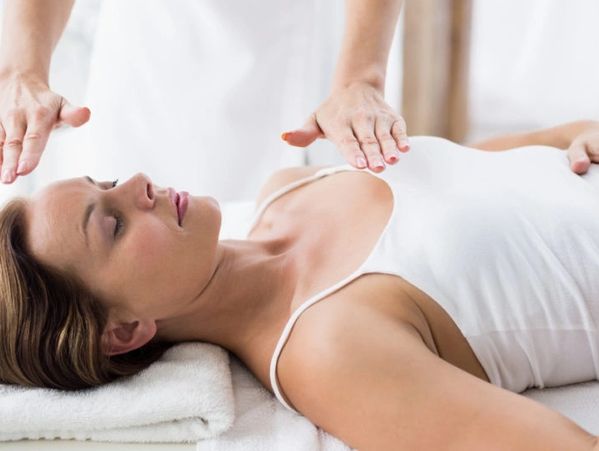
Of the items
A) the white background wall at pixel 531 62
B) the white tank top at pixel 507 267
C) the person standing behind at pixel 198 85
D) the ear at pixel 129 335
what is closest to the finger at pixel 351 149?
the white tank top at pixel 507 267

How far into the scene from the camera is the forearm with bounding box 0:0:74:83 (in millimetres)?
1713

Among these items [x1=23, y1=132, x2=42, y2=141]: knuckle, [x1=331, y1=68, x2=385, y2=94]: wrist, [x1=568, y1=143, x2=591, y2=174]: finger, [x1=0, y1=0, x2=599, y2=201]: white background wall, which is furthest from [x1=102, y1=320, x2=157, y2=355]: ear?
[x1=0, y1=0, x2=599, y2=201]: white background wall

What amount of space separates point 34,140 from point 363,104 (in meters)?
0.59

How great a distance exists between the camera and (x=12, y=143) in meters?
1.54

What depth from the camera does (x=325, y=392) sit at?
1.28m

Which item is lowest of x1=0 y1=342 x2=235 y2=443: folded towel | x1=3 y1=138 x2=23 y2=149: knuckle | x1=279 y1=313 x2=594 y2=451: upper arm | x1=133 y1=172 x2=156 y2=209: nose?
x1=0 y1=342 x2=235 y2=443: folded towel

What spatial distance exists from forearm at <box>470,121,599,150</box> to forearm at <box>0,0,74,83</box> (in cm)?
92

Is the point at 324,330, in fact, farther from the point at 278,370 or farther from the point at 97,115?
the point at 97,115

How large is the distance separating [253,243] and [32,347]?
47cm

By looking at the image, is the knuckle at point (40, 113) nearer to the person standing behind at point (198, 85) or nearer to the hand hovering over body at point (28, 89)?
the hand hovering over body at point (28, 89)

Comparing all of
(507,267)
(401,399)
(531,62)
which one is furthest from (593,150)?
(531,62)

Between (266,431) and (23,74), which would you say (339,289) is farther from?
(23,74)

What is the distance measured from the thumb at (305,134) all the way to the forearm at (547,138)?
453mm

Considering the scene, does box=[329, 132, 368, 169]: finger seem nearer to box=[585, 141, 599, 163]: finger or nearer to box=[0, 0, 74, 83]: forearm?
box=[585, 141, 599, 163]: finger
